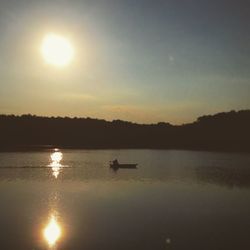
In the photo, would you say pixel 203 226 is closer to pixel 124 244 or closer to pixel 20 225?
pixel 124 244

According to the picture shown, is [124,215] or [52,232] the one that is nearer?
[52,232]

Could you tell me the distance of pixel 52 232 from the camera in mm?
35750

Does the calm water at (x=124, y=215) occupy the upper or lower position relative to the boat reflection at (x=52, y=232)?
upper

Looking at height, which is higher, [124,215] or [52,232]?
[124,215]

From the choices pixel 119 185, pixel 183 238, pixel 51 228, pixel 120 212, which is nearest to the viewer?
pixel 183 238

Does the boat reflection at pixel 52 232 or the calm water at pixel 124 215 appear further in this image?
the calm water at pixel 124 215

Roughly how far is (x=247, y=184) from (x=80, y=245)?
50.2m

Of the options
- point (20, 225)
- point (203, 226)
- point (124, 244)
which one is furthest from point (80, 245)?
point (203, 226)

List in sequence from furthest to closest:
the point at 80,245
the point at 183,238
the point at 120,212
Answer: the point at 120,212 → the point at 183,238 → the point at 80,245

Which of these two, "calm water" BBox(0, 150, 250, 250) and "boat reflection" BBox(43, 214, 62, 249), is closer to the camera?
"boat reflection" BBox(43, 214, 62, 249)

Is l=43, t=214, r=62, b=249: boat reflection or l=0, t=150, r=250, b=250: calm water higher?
l=0, t=150, r=250, b=250: calm water

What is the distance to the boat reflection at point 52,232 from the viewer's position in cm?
3247

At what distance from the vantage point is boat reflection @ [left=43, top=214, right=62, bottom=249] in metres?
32.5

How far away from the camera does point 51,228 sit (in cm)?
3741
